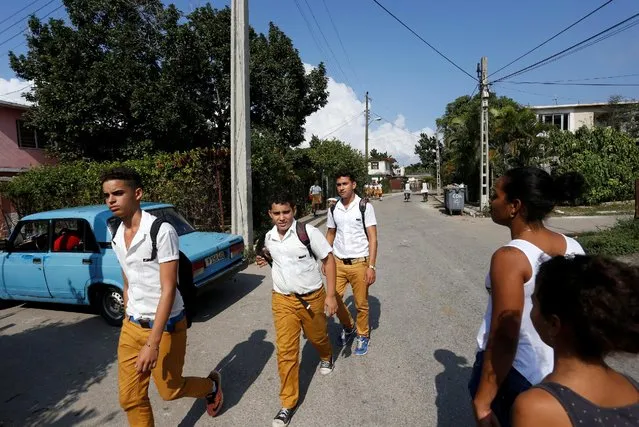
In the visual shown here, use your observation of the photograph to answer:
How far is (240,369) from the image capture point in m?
4.02

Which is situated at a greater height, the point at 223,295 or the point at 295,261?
the point at 295,261

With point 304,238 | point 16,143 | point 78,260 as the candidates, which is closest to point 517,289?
point 304,238

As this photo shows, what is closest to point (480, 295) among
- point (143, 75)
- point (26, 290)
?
point (26, 290)

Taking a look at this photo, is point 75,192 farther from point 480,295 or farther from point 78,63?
point 480,295

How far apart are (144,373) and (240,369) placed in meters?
1.57

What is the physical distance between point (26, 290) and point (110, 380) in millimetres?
2921

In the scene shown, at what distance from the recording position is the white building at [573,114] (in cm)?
3606

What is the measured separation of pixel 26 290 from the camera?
5.86m

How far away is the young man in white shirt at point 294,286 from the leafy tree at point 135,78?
15497mm

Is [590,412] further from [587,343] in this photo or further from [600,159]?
[600,159]

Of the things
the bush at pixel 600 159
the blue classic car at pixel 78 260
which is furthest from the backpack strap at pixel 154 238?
the bush at pixel 600 159

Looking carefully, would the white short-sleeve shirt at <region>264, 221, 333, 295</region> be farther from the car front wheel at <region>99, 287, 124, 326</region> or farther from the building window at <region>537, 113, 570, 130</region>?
the building window at <region>537, 113, 570, 130</region>

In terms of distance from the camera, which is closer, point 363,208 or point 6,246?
point 363,208

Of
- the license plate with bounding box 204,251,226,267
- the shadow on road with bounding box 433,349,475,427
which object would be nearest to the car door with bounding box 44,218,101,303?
the license plate with bounding box 204,251,226,267
